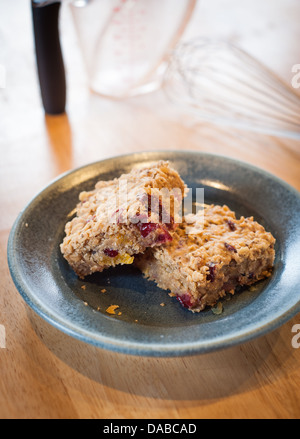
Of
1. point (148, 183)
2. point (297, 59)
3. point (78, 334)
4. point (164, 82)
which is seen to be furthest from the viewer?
point (297, 59)

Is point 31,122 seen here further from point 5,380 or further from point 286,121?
point 5,380

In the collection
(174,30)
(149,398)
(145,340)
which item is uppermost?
(174,30)

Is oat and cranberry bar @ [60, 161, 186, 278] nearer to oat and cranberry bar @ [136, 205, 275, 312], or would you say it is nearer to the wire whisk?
oat and cranberry bar @ [136, 205, 275, 312]

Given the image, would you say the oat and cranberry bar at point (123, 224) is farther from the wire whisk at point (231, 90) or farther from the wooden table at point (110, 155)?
the wire whisk at point (231, 90)

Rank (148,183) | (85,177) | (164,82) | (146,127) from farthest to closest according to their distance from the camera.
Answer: (164,82) < (146,127) < (85,177) < (148,183)

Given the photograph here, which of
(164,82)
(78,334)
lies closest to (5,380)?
(78,334)

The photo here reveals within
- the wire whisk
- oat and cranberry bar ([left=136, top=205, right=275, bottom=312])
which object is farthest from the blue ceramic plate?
the wire whisk

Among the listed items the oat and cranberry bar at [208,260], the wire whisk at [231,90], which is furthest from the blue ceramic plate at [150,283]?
the wire whisk at [231,90]

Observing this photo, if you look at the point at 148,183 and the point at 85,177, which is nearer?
the point at 148,183
